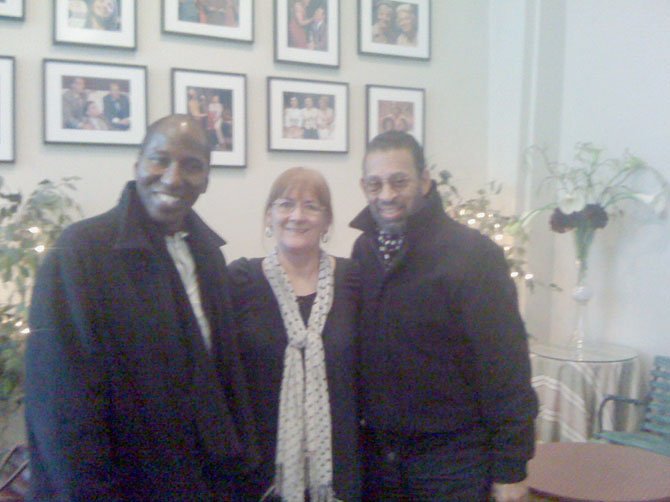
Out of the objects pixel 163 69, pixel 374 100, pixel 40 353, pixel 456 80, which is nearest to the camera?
pixel 40 353

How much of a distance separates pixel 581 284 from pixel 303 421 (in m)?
2.41

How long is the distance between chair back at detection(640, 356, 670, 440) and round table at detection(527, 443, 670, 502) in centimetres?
96

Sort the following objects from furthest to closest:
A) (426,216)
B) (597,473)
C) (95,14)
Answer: (95,14) < (597,473) < (426,216)

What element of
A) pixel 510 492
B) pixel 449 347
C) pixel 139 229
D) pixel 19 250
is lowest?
pixel 510 492

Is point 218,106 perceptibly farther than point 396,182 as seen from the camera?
Yes

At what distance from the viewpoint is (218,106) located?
337 centimetres

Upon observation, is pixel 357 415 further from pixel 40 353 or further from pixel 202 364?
pixel 40 353

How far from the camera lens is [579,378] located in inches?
131

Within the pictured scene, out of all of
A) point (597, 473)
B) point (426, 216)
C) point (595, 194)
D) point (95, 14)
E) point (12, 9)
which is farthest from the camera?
point (595, 194)

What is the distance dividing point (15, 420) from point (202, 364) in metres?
2.02

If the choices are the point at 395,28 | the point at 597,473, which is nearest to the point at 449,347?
the point at 597,473

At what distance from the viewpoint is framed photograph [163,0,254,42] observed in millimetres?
3234

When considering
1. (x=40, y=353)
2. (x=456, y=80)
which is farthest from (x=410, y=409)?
(x=456, y=80)

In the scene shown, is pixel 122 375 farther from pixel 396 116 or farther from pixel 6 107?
pixel 396 116
